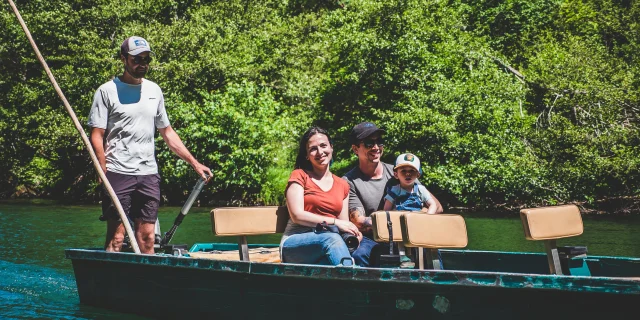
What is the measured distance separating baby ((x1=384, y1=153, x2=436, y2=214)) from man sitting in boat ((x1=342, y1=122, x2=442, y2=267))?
0.29 ft

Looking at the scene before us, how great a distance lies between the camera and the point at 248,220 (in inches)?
203

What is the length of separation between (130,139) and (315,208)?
1.54 meters

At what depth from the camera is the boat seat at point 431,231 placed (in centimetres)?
407

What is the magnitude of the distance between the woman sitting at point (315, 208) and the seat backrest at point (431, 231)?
0.57 m

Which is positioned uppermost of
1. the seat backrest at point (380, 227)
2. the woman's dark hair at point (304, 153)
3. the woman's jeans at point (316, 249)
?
the woman's dark hair at point (304, 153)

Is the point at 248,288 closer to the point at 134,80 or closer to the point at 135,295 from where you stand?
the point at 135,295

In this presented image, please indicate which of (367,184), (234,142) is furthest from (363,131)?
(234,142)

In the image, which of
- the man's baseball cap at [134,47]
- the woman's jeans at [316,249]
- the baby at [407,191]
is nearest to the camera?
the woman's jeans at [316,249]

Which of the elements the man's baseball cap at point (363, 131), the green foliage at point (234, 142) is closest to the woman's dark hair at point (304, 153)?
the man's baseball cap at point (363, 131)

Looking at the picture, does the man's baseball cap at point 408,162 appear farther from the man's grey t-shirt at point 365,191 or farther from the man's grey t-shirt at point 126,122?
the man's grey t-shirt at point 126,122

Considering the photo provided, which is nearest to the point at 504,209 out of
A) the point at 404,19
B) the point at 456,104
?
the point at 456,104

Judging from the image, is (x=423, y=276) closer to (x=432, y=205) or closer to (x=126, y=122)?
(x=432, y=205)

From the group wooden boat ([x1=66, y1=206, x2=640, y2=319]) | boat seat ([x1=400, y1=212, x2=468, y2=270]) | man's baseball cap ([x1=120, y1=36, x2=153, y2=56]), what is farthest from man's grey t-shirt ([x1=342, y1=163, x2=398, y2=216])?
man's baseball cap ([x1=120, y1=36, x2=153, y2=56])

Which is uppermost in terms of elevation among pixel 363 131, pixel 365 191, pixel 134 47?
pixel 134 47
